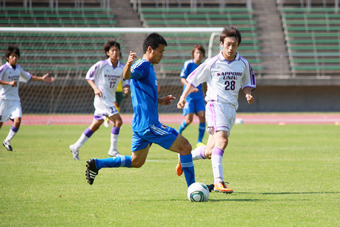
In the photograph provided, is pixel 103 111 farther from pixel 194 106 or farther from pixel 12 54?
pixel 194 106

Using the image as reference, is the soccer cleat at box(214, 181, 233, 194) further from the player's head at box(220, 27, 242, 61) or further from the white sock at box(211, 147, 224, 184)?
the player's head at box(220, 27, 242, 61)

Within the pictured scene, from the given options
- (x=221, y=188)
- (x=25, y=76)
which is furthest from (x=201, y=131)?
(x=221, y=188)

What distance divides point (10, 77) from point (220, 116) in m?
7.06

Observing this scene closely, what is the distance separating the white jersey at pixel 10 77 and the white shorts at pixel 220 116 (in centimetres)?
686

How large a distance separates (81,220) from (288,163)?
5925mm

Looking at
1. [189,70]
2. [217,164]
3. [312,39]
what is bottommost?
[217,164]

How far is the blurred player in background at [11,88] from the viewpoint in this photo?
12797 millimetres

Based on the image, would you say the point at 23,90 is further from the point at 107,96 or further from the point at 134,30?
the point at 107,96

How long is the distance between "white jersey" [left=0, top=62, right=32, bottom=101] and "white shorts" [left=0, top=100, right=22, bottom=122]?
0.34 ft

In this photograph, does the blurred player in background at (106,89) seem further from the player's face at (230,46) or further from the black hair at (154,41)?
the black hair at (154,41)

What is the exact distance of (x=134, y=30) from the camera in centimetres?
1670

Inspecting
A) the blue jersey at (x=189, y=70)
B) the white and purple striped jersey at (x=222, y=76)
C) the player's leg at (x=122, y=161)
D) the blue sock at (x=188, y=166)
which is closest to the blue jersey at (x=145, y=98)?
the player's leg at (x=122, y=161)

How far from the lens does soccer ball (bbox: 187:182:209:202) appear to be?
637cm

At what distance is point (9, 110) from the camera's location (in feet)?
42.9
